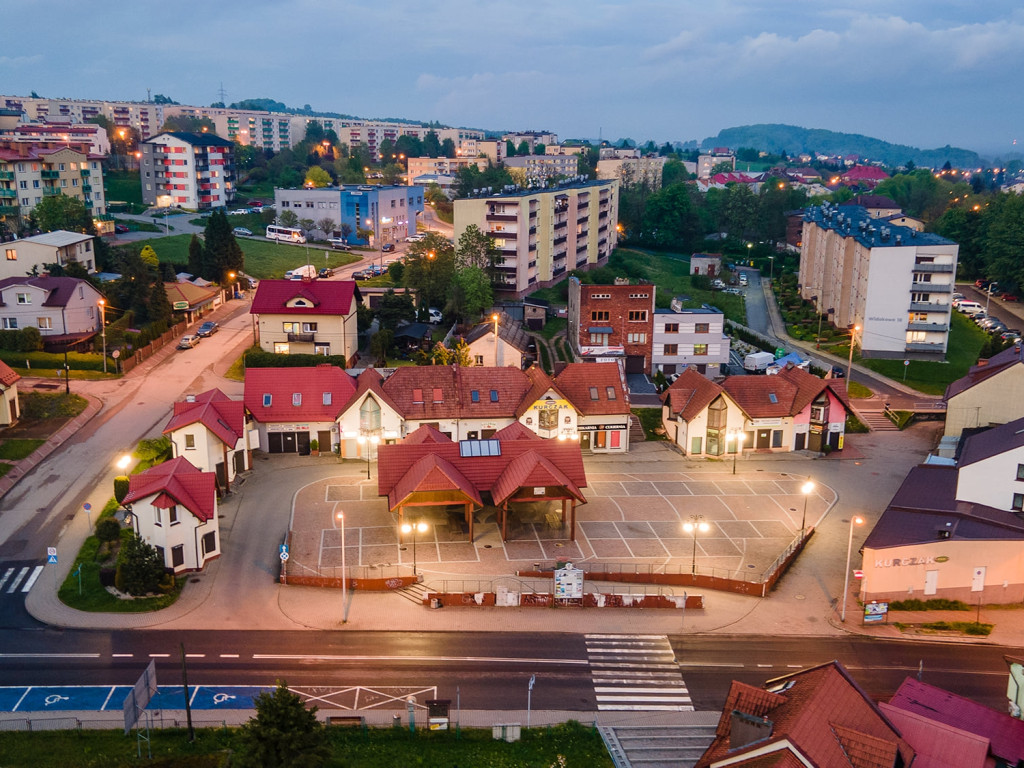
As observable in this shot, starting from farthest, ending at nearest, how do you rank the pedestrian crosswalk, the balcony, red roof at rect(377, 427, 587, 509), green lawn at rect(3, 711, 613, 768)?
the balcony → red roof at rect(377, 427, 587, 509) → the pedestrian crosswalk → green lawn at rect(3, 711, 613, 768)

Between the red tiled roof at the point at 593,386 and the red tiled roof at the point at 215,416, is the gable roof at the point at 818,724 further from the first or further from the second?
the red tiled roof at the point at 215,416

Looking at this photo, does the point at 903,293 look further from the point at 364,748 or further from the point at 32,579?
the point at 32,579

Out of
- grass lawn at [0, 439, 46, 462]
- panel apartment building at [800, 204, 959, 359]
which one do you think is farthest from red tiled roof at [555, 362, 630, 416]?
panel apartment building at [800, 204, 959, 359]

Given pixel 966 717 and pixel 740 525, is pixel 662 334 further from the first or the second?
pixel 966 717

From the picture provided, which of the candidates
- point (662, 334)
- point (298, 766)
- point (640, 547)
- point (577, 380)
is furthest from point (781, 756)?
point (662, 334)

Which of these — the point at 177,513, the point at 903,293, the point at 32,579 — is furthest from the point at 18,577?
the point at 903,293

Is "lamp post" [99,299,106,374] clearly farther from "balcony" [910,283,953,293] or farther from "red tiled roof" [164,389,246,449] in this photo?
"balcony" [910,283,953,293]
